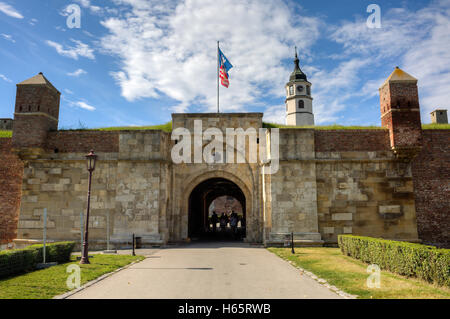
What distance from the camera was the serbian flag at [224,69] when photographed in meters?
19.8

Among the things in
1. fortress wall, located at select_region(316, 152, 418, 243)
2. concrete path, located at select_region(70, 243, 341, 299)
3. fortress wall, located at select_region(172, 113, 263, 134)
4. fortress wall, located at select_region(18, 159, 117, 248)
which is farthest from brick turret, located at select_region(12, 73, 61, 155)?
fortress wall, located at select_region(316, 152, 418, 243)

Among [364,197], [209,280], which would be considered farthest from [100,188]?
→ [364,197]

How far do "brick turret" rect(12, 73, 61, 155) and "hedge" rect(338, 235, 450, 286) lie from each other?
15.8m

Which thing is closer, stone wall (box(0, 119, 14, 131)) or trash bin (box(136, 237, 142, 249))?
trash bin (box(136, 237, 142, 249))

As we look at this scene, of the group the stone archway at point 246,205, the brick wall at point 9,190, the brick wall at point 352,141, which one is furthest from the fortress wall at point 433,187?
the brick wall at point 9,190

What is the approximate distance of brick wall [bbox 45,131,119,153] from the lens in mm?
17047

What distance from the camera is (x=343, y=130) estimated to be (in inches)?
671

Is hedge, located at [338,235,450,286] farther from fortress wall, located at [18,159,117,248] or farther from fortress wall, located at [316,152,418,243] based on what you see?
fortress wall, located at [18,159,117,248]

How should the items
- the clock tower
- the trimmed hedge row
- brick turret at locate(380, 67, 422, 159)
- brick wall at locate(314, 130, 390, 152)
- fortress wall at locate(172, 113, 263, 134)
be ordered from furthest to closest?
the clock tower
fortress wall at locate(172, 113, 263, 134)
brick wall at locate(314, 130, 390, 152)
brick turret at locate(380, 67, 422, 159)
the trimmed hedge row

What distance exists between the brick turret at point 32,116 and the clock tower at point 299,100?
42.1 meters

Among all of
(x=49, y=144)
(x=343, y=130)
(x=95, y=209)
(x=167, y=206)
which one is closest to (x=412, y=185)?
(x=343, y=130)

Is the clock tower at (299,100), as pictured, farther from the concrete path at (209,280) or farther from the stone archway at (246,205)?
the concrete path at (209,280)

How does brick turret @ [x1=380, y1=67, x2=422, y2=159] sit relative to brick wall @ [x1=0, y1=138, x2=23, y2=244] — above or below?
above

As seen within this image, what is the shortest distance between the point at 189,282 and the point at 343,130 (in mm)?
12354
